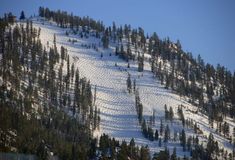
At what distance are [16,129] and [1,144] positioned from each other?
24.4m

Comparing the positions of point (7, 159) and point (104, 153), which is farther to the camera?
point (104, 153)

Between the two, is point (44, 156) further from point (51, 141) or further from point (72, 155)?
point (51, 141)

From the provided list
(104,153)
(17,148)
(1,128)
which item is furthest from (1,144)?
(104,153)

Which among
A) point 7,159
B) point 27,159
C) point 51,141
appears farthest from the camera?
point 51,141

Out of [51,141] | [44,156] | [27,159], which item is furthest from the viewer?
[51,141]

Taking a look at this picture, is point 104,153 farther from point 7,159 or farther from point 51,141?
point 7,159

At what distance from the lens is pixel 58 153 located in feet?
614

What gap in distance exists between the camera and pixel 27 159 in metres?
150

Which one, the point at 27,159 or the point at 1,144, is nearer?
the point at 27,159

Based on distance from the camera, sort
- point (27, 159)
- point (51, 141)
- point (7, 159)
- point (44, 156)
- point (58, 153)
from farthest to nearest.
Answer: point (51, 141)
point (58, 153)
point (44, 156)
point (27, 159)
point (7, 159)

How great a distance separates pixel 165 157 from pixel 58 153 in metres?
40.8

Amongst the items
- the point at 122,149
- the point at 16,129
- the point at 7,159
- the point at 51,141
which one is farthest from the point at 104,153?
the point at 7,159

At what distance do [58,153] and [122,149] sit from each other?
23210mm

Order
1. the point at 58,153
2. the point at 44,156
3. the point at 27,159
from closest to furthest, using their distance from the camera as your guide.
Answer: the point at 27,159
the point at 44,156
the point at 58,153
